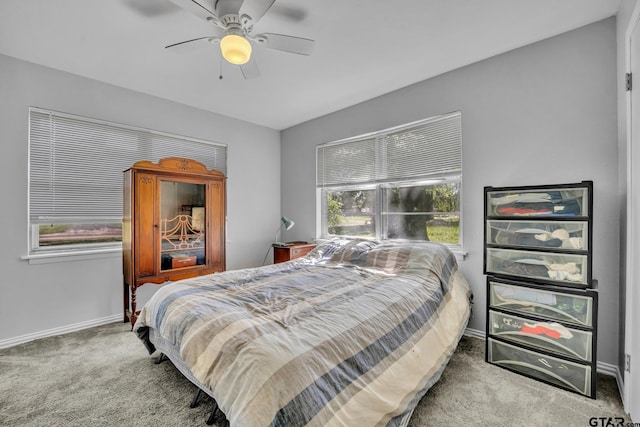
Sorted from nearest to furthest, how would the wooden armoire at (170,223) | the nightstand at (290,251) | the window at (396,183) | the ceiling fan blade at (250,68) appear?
the ceiling fan blade at (250,68) → the wooden armoire at (170,223) → the window at (396,183) → the nightstand at (290,251)

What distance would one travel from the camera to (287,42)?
1954mm

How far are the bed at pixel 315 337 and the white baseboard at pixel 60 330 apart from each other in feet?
4.51

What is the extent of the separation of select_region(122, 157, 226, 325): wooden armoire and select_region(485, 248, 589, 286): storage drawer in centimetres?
277

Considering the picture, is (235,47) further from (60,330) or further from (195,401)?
(60,330)

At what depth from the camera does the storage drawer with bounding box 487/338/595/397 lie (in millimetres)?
1788

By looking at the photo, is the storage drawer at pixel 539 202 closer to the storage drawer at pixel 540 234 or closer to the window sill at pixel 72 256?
the storage drawer at pixel 540 234

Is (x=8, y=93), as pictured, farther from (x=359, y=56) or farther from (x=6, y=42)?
(x=359, y=56)

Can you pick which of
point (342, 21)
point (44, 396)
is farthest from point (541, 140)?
point (44, 396)

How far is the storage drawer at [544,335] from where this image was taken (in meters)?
1.81

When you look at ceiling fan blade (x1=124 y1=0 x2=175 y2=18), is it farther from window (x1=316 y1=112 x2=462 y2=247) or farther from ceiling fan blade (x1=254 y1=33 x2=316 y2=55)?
window (x1=316 y1=112 x2=462 y2=247)

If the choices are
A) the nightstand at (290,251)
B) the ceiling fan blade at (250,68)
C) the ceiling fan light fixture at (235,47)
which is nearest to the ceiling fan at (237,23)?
the ceiling fan light fixture at (235,47)

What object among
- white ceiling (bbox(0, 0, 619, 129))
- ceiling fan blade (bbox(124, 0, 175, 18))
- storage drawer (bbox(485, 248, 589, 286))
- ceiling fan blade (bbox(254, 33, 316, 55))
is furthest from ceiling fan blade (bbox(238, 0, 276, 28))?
storage drawer (bbox(485, 248, 589, 286))

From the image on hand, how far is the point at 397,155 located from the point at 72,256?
11.7 ft

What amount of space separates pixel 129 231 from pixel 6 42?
177 cm
